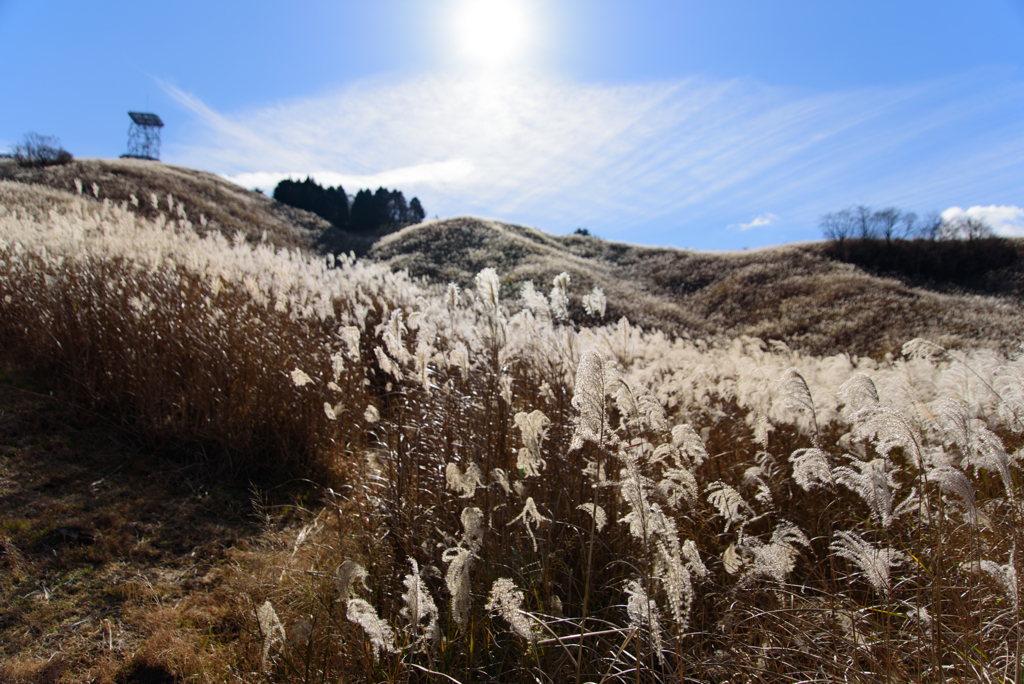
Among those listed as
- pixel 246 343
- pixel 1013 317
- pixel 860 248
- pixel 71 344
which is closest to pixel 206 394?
pixel 246 343

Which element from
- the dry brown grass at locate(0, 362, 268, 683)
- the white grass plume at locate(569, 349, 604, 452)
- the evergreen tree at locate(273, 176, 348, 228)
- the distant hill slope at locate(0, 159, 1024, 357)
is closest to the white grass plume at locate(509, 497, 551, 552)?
the white grass plume at locate(569, 349, 604, 452)

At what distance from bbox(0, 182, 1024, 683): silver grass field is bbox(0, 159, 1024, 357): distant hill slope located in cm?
1070

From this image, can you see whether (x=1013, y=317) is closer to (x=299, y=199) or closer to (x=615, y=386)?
(x=615, y=386)

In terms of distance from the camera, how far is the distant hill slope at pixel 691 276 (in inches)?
690

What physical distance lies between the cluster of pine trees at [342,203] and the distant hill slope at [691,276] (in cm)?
512

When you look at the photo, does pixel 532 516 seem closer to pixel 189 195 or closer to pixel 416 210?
pixel 189 195

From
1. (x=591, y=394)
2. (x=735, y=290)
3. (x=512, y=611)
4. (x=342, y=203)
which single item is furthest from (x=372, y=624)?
(x=342, y=203)

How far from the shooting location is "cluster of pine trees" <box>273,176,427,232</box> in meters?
41.3

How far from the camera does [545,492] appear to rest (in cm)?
223

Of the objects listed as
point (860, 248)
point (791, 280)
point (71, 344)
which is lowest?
point (71, 344)

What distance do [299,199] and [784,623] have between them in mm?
49497

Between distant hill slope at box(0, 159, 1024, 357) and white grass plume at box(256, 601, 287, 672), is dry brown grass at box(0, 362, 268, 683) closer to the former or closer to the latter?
white grass plume at box(256, 601, 287, 672)

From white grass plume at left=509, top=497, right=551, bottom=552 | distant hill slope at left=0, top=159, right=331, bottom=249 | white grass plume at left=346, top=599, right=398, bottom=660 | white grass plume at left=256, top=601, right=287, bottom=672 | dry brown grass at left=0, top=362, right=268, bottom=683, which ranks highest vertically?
distant hill slope at left=0, top=159, right=331, bottom=249

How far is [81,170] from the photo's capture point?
80.1 ft
